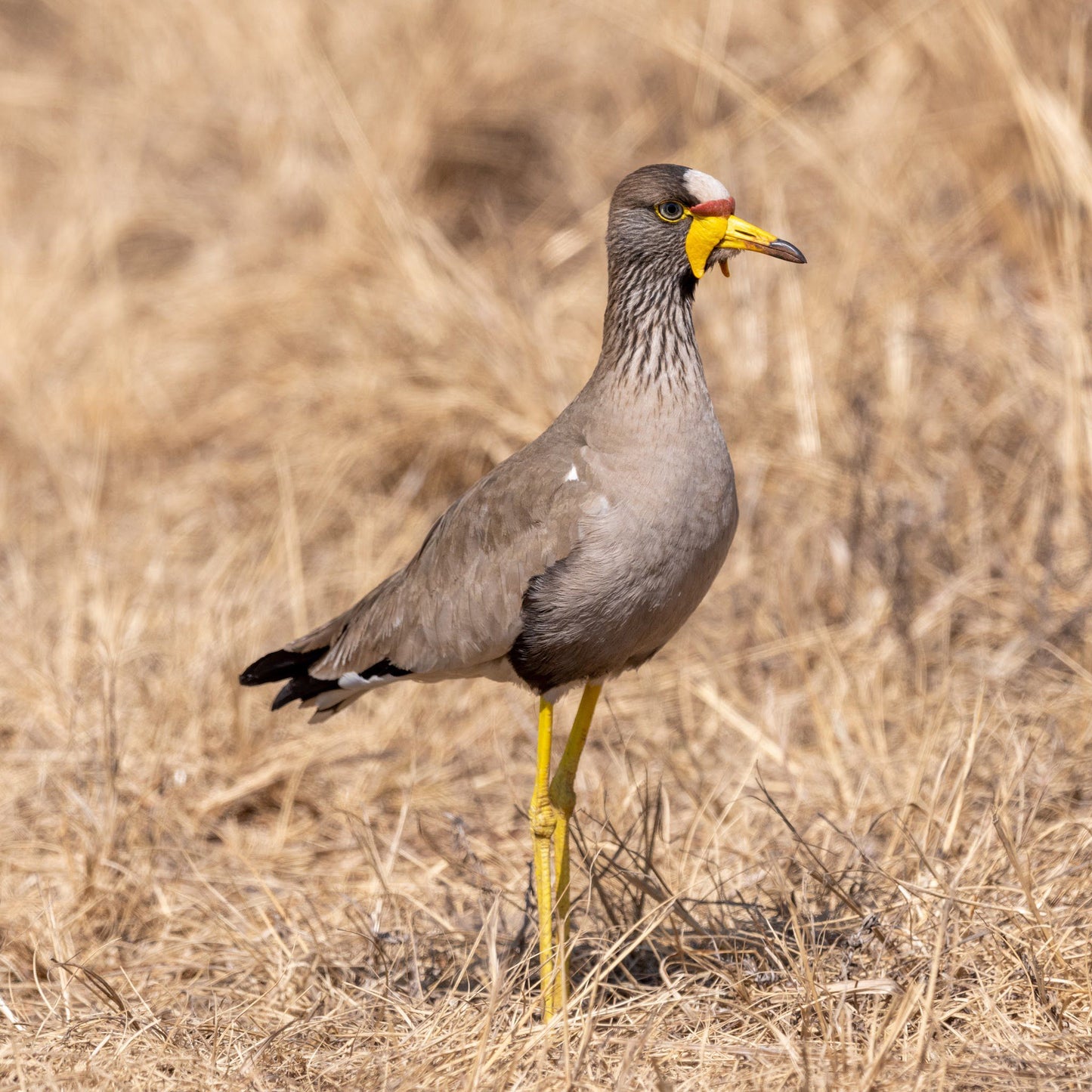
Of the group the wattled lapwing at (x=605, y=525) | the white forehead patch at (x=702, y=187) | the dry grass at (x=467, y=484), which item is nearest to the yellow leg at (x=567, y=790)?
the wattled lapwing at (x=605, y=525)

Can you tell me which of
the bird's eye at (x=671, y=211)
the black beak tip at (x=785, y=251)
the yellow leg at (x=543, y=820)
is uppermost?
the bird's eye at (x=671, y=211)

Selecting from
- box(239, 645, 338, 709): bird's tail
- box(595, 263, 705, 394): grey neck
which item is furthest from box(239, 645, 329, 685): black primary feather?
box(595, 263, 705, 394): grey neck

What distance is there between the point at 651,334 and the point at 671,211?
0.31 metres

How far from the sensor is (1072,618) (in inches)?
184

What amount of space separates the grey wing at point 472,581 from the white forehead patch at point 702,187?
2.33ft

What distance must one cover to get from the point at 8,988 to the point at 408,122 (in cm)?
518

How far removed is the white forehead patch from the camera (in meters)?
3.43

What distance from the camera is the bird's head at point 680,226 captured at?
3430 mm

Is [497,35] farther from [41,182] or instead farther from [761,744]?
[761,744]

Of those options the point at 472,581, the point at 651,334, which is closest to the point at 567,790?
the point at 472,581

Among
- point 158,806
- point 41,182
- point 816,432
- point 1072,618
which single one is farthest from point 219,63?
point 1072,618

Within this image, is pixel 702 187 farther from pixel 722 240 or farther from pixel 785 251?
pixel 785 251

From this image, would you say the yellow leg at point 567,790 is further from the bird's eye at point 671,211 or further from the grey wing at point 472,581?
the bird's eye at point 671,211

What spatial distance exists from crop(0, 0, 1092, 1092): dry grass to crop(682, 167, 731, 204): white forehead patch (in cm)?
156
